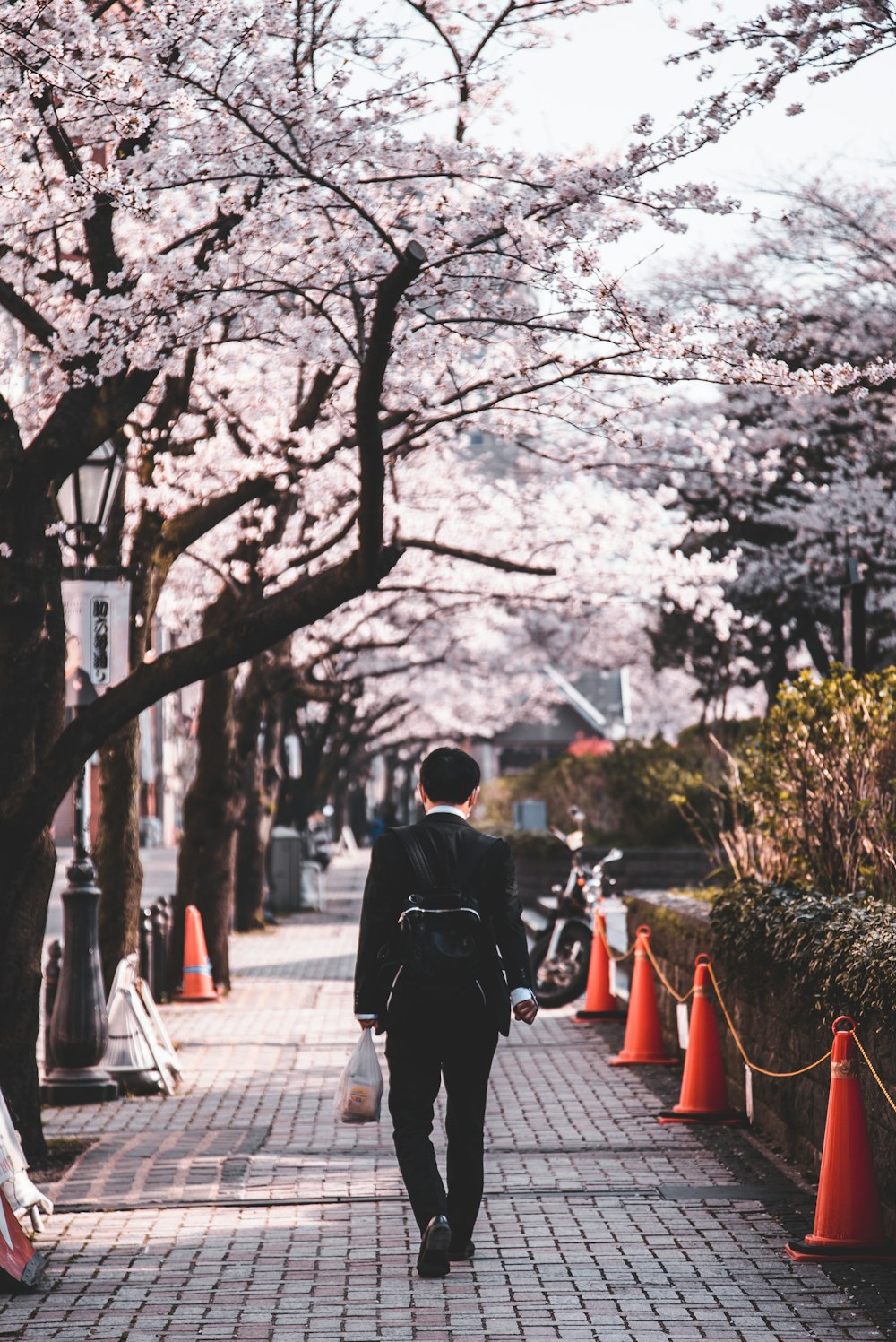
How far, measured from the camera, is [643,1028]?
11.9 metres

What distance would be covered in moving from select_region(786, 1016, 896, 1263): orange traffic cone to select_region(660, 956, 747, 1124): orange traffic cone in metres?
2.93

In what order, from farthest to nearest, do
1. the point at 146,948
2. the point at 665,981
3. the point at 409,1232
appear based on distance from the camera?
the point at 146,948 < the point at 665,981 < the point at 409,1232

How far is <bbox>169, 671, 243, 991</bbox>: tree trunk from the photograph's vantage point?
17.0 metres

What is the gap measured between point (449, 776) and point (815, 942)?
2.25 metres

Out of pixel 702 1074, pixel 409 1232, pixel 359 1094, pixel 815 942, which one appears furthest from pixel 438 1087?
pixel 702 1074

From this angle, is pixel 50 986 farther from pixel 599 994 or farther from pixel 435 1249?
pixel 435 1249

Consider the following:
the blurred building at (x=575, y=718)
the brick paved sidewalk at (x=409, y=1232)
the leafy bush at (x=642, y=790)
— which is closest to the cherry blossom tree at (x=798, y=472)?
the leafy bush at (x=642, y=790)

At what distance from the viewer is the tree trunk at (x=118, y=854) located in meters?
13.1

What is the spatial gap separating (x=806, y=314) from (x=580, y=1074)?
35.3 ft

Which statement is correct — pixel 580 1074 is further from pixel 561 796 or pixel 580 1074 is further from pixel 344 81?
pixel 561 796

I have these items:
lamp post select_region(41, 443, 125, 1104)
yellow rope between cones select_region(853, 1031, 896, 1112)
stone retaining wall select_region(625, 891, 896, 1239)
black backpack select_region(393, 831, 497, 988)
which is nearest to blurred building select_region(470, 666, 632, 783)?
lamp post select_region(41, 443, 125, 1104)

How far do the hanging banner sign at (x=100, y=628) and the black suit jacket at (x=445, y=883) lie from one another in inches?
210

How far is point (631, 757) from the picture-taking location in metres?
25.1

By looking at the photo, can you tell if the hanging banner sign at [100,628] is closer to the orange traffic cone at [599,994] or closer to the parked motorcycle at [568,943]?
the orange traffic cone at [599,994]
